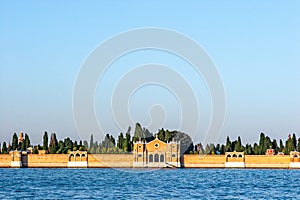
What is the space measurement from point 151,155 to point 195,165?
4957 millimetres

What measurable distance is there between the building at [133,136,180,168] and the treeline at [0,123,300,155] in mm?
1156

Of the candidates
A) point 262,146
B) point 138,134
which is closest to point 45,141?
point 138,134

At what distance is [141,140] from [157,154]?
2.18m

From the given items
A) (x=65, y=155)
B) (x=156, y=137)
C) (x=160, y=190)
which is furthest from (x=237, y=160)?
(x=160, y=190)

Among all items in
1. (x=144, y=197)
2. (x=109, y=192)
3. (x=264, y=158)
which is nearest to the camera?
(x=144, y=197)

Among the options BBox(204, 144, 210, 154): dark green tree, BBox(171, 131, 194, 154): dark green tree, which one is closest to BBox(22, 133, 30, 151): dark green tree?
BBox(171, 131, 194, 154): dark green tree

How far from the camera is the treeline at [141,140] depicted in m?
69.6

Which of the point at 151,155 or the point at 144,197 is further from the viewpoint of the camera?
the point at 151,155

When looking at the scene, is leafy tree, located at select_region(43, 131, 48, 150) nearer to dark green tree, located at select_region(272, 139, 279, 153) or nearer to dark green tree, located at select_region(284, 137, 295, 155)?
dark green tree, located at select_region(272, 139, 279, 153)

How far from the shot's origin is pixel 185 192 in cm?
2961

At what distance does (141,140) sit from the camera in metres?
69.4

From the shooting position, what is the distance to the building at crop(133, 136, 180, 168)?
68.2 meters

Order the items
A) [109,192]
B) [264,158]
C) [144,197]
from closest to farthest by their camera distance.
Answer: [144,197], [109,192], [264,158]

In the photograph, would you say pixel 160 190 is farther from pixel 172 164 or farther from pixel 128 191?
pixel 172 164
